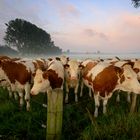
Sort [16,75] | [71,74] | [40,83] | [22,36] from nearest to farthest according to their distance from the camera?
[40,83] → [16,75] → [71,74] → [22,36]

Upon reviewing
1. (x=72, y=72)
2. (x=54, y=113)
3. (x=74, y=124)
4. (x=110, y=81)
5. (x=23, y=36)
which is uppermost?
(x=23, y=36)

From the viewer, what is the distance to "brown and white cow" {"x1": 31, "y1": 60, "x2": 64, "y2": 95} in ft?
30.8

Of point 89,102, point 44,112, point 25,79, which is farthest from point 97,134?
point 25,79

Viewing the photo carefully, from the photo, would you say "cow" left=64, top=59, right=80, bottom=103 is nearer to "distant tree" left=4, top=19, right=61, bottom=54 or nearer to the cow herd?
the cow herd

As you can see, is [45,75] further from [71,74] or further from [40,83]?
[71,74]

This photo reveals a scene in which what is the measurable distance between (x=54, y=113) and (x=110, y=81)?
3.66m

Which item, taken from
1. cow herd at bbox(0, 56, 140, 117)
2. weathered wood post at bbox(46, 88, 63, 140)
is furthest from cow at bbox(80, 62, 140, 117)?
weathered wood post at bbox(46, 88, 63, 140)

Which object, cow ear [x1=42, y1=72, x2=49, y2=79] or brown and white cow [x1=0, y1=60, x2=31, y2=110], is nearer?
cow ear [x1=42, y1=72, x2=49, y2=79]

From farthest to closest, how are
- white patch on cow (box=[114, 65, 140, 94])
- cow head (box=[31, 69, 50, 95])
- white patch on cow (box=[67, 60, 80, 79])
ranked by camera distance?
white patch on cow (box=[67, 60, 80, 79]) → white patch on cow (box=[114, 65, 140, 94]) → cow head (box=[31, 69, 50, 95])

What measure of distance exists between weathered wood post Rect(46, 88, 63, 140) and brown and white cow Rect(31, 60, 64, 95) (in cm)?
208

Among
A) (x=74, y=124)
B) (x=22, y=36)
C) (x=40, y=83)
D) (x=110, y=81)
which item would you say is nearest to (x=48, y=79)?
(x=40, y=83)

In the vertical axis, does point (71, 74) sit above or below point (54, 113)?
above

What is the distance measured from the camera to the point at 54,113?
6.99 metres

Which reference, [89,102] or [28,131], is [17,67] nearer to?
[89,102]
